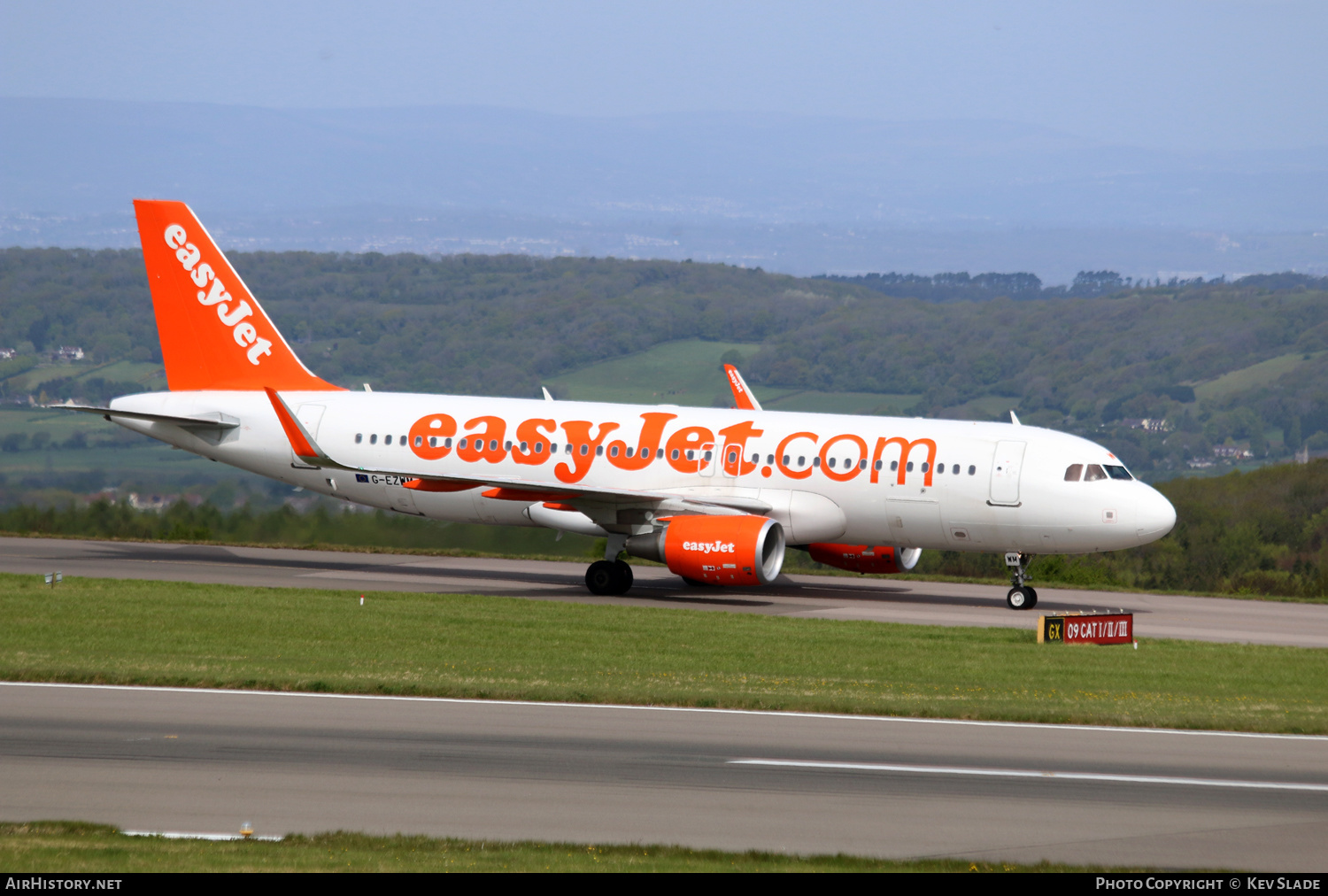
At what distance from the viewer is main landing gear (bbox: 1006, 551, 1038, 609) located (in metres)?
28.6

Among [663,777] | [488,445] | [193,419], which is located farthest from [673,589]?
[663,777]

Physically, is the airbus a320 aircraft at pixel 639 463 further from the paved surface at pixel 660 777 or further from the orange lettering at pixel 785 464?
the paved surface at pixel 660 777

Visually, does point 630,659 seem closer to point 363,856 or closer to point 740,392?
point 363,856

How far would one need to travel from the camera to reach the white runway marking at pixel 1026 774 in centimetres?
1292

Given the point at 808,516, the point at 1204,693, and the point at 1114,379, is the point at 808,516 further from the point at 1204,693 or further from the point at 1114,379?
the point at 1114,379

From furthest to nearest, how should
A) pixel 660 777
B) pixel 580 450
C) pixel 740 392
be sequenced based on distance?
pixel 740 392
pixel 580 450
pixel 660 777

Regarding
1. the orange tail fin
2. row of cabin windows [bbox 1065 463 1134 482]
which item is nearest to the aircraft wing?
the orange tail fin

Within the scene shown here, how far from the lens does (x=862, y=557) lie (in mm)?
30922

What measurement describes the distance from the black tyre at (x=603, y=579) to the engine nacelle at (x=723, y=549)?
4.63 ft

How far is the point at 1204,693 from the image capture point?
1803cm

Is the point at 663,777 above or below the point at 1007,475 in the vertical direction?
below

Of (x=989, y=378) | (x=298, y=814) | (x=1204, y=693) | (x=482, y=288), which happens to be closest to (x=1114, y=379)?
(x=989, y=378)

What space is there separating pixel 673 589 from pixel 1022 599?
278 inches

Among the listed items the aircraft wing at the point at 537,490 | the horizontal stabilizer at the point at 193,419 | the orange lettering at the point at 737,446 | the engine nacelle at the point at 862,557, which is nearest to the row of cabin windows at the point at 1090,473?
the engine nacelle at the point at 862,557
